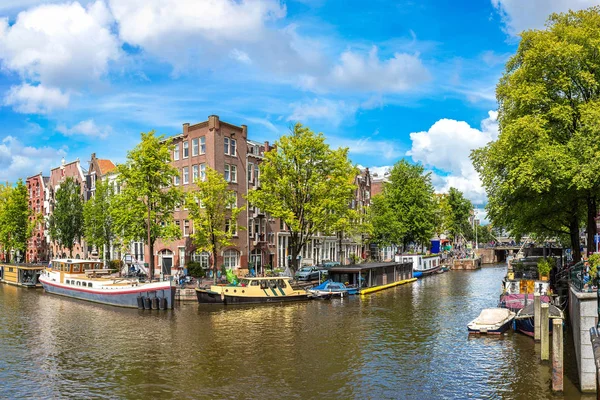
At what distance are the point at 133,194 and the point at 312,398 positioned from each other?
37931 mm

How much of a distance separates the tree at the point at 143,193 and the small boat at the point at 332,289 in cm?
1686

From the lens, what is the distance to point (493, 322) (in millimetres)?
32281

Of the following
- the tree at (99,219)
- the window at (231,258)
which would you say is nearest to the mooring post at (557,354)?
the window at (231,258)

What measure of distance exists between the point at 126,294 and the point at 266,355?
22897 mm

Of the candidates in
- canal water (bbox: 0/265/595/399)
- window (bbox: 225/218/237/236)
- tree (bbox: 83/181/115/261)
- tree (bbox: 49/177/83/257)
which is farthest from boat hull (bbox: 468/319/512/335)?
tree (bbox: 49/177/83/257)

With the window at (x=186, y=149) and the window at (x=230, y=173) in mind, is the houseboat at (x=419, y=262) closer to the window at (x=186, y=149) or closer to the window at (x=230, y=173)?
the window at (x=230, y=173)

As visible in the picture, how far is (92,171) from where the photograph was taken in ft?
279

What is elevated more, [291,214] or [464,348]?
[291,214]

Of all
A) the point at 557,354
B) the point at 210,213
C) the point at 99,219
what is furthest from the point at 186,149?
the point at 557,354

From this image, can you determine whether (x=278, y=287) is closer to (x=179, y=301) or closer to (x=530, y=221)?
(x=179, y=301)

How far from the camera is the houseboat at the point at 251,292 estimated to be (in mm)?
45812

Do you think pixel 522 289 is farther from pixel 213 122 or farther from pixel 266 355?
pixel 213 122

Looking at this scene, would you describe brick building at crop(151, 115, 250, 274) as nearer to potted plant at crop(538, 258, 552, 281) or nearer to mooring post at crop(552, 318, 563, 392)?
potted plant at crop(538, 258, 552, 281)

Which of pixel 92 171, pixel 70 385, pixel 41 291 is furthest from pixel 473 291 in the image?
pixel 92 171
